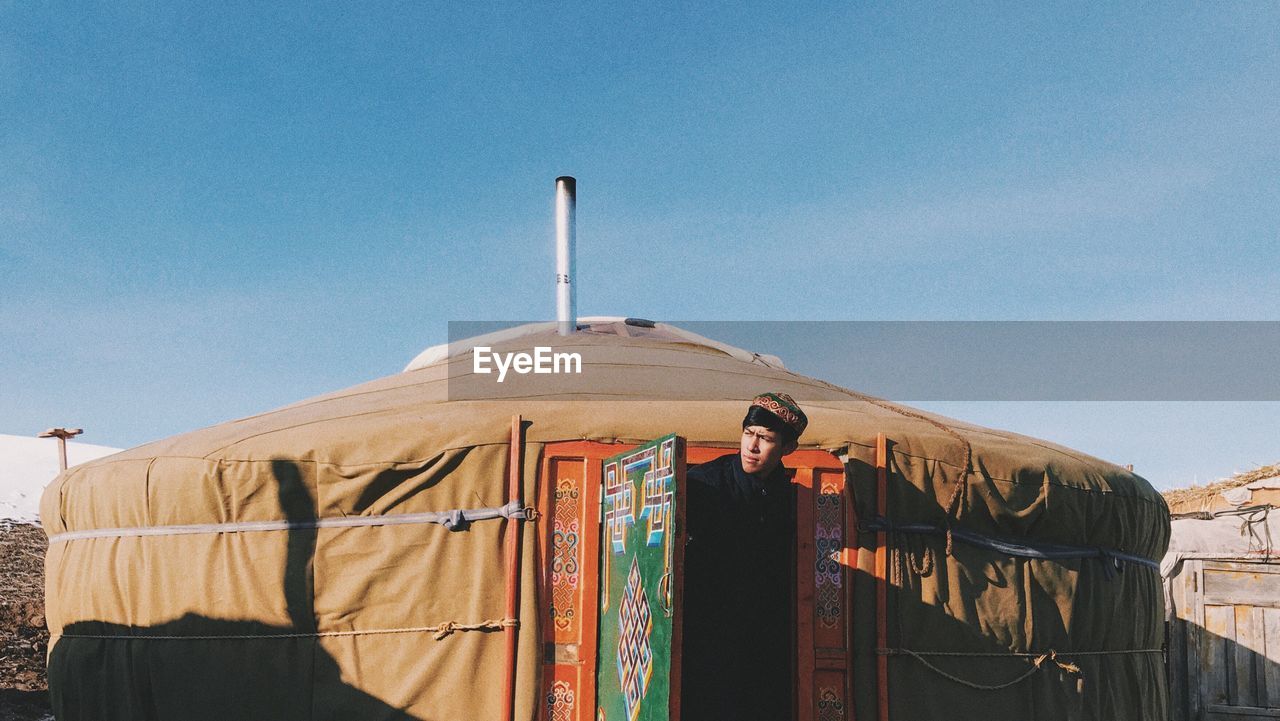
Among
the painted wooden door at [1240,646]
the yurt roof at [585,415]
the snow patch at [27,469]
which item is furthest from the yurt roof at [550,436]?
the snow patch at [27,469]

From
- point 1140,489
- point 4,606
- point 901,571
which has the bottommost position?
point 4,606

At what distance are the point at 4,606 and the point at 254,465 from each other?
18.3 ft

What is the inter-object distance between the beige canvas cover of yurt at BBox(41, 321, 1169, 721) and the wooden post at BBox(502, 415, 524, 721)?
2 cm

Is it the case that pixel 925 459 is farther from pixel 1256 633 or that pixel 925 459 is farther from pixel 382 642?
pixel 1256 633

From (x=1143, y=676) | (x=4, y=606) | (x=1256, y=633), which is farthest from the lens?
(x=4, y=606)

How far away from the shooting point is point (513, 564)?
3553mm

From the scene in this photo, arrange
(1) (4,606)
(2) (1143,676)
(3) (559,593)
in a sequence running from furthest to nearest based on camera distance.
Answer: (1) (4,606), (2) (1143,676), (3) (559,593)

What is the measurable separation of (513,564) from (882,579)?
1210 mm

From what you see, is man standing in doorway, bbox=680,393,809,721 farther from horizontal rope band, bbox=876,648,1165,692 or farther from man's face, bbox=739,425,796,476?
horizontal rope band, bbox=876,648,1165,692

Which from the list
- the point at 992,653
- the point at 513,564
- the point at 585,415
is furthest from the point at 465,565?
the point at 992,653

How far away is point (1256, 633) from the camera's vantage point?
6.36 metres

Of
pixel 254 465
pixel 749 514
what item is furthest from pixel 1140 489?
pixel 254 465

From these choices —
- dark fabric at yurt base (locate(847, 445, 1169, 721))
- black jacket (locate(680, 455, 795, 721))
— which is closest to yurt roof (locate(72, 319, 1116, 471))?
dark fabric at yurt base (locate(847, 445, 1169, 721))

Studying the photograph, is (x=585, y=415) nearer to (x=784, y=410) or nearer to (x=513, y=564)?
(x=513, y=564)
